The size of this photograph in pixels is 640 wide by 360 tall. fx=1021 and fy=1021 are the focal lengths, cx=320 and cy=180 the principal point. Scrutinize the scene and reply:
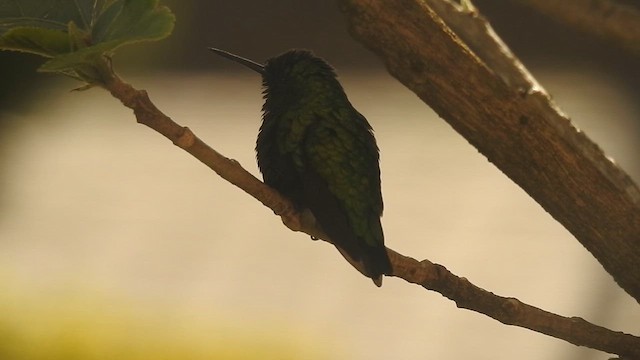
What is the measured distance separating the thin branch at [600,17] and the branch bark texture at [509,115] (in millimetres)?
149

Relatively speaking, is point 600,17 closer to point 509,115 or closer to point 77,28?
point 509,115

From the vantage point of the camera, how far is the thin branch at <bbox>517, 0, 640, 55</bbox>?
2.40 ft

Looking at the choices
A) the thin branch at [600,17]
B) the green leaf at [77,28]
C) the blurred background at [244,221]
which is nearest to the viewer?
the green leaf at [77,28]

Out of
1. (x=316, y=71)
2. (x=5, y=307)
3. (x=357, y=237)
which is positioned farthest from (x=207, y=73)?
(x=357, y=237)

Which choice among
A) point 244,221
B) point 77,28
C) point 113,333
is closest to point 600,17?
point 77,28

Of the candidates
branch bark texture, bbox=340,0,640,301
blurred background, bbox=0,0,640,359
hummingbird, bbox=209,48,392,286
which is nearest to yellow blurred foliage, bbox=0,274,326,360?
blurred background, bbox=0,0,640,359

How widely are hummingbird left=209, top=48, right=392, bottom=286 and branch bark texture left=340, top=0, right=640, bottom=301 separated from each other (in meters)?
0.06

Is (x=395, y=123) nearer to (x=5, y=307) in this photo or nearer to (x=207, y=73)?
(x=207, y=73)

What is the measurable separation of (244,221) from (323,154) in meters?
1.15

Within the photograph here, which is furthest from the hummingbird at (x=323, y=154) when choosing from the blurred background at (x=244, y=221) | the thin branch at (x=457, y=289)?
the blurred background at (x=244, y=221)

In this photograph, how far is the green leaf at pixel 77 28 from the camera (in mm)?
473

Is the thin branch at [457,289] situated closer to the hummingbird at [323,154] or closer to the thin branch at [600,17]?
the hummingbird at [323,154]

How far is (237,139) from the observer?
1.70m

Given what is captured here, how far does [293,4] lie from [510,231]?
2.36ft
